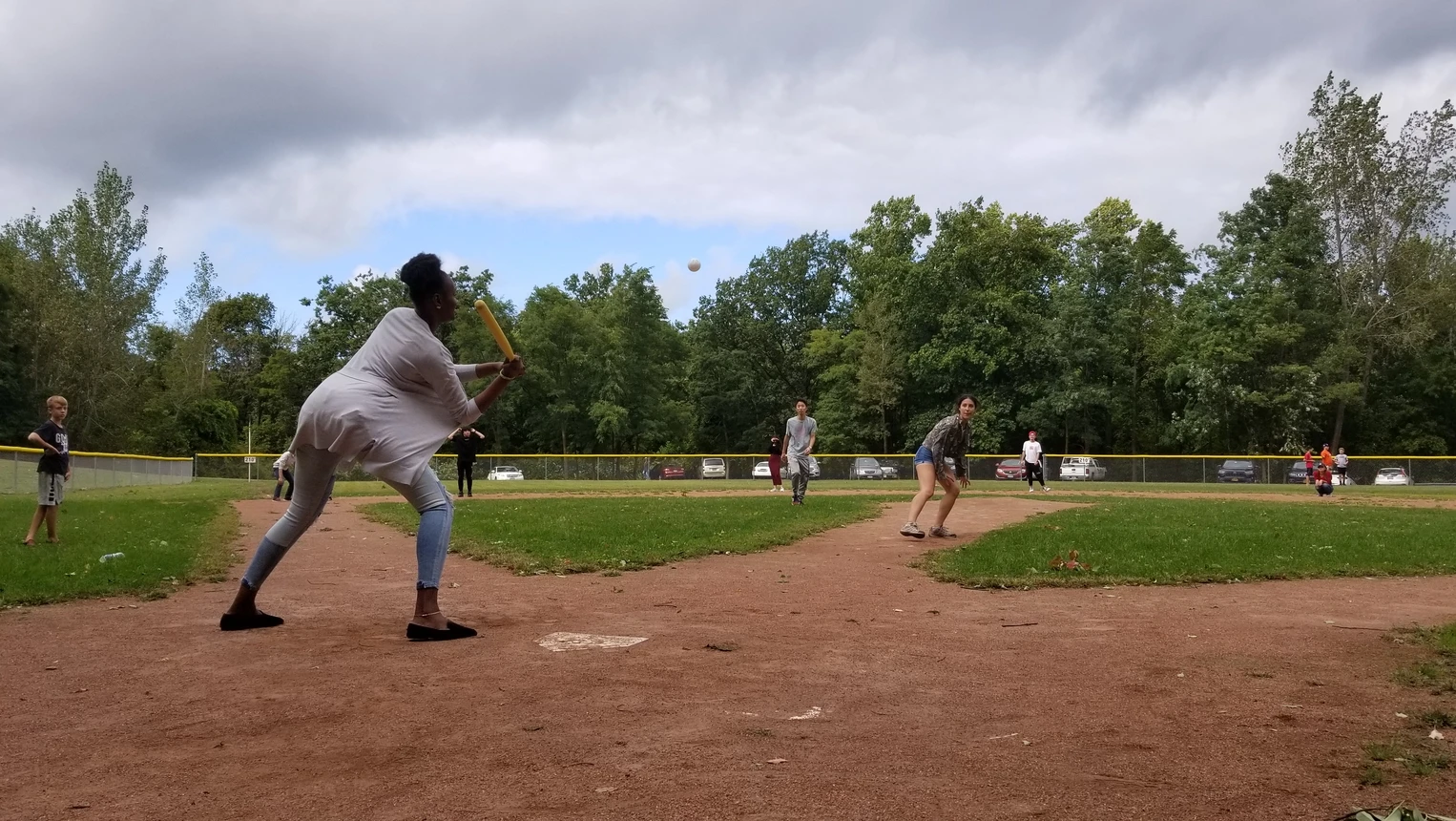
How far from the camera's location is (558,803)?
3.07 m

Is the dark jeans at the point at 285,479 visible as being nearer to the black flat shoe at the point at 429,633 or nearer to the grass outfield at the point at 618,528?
the grass outfield at the point at 618,528

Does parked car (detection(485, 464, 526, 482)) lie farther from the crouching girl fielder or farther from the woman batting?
the crouching girl fielder

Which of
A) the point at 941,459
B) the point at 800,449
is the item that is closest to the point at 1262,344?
the point at 800,449

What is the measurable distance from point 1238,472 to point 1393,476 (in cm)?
636

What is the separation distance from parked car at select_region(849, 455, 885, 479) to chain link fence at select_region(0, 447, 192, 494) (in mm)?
30349

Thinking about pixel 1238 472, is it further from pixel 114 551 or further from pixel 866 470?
pixel 114 551

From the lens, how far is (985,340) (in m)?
62.3

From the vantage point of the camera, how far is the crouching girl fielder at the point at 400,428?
5.59 meters

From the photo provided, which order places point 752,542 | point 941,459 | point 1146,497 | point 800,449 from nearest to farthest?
point 752,542 → point 941,459 → point 800,449 → point 1146,497

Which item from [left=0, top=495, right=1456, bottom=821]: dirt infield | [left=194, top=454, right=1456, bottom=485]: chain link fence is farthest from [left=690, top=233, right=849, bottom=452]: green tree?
[left=0, top=495, right=1456, bottom=821]: dirt infield

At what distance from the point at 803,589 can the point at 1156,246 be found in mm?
63327

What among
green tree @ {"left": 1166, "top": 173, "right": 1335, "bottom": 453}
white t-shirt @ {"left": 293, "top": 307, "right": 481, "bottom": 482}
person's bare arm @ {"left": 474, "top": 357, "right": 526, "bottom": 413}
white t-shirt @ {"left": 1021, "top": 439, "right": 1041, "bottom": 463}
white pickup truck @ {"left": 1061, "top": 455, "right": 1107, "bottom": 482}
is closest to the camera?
white t-shirt @ {"left": 293, "top": 307, "right": 481, "bottom": 482}

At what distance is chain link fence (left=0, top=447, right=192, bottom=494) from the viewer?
28500 millimetres

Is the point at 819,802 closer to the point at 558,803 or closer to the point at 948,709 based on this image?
the point at 558,803
